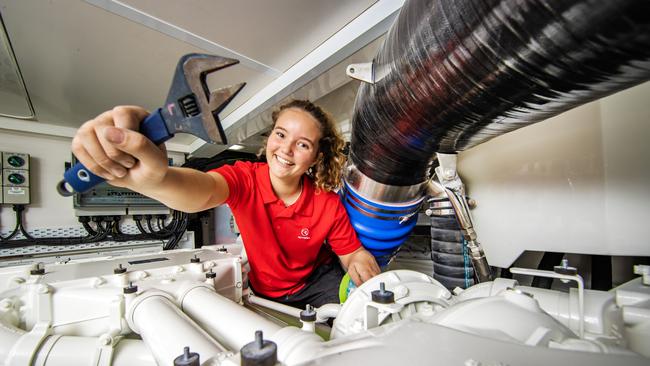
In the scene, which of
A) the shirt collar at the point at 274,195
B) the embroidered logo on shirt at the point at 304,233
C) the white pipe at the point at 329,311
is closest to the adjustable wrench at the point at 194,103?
the white pipe at the point at 329,311

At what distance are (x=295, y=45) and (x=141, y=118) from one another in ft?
2.72

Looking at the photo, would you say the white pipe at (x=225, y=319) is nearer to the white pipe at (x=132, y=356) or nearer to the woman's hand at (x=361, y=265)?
the white pipe at (x=132, y=356)

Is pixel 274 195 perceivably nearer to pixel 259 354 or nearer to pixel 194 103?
pixel 194 103

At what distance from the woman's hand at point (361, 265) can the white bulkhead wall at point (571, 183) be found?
42 cm

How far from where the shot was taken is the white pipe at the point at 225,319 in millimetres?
428

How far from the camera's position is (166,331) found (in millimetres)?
446

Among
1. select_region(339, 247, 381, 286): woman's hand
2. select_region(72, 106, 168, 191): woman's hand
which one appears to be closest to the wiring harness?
select_region(339, 247, 381, 286): woman's hand

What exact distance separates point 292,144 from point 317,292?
0.69m

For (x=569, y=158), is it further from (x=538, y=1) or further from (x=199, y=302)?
(x=199, y=302)

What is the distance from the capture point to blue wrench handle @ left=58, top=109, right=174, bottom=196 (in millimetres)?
451

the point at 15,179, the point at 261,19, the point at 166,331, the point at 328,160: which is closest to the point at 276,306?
the point at 166,331

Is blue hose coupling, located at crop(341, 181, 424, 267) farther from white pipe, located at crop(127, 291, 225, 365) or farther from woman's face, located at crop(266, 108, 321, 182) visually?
white pipe, located at crop(127, 291, 225, 365)

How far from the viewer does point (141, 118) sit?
0.47 m

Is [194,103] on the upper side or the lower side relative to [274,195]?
upper
